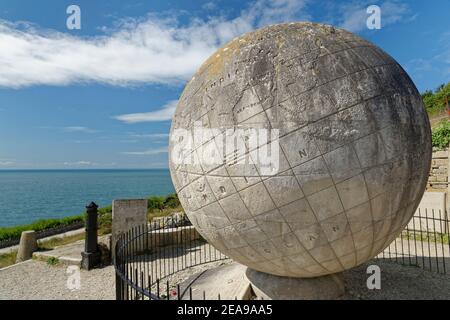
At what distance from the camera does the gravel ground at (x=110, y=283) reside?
19.2 feet

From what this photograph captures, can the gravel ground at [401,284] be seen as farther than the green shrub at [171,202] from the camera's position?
No

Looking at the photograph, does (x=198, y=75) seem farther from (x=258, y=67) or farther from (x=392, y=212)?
(x=392, y=212)

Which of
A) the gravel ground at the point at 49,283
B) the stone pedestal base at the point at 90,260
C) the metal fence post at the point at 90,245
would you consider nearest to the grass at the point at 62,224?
the gravel ground at the point at 49,283

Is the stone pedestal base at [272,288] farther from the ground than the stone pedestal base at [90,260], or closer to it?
farther from the ground

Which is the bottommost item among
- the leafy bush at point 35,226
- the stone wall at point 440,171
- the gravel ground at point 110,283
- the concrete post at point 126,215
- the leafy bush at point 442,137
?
the leafy bush at point 35,226

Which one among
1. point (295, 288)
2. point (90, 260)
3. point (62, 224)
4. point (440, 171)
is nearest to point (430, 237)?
point (440, 171)

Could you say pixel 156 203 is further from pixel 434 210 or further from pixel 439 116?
pixel 439 116

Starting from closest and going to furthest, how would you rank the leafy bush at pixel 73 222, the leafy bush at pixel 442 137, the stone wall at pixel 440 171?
the stone wall at pixel 440 171, the leafy bush at pixel 442 137, the leafy bush at pixel 73 222

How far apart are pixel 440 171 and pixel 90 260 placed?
13.0 meters

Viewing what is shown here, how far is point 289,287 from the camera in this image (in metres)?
4.98

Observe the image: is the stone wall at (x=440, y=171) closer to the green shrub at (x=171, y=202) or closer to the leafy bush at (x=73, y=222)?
the leafy bush at (x=73, y=222)

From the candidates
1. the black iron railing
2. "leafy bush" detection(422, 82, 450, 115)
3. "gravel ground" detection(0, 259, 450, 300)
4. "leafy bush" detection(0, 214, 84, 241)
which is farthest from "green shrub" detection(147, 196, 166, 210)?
"leafy bush" detection(422, 82, 450, 115)

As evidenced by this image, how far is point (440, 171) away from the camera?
37.9ft

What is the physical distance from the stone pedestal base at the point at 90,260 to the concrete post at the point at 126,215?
0.92 meters
